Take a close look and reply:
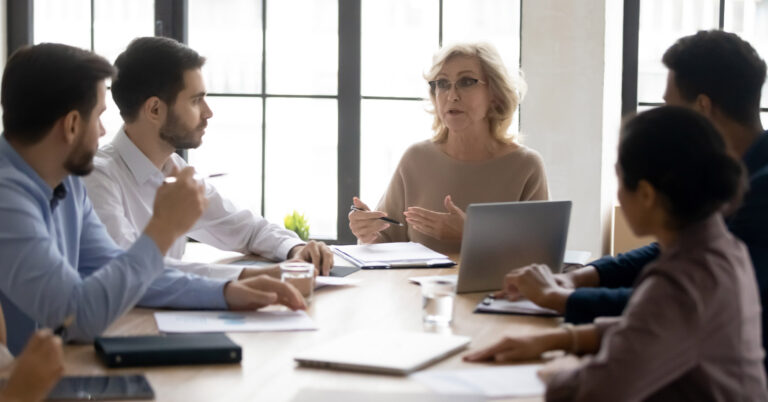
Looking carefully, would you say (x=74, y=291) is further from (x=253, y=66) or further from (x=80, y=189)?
(x=253, y=66)

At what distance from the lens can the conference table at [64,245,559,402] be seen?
1.60 metres

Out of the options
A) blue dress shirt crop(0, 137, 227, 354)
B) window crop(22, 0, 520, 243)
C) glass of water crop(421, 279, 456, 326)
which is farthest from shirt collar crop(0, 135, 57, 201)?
window crop(22, 0, 520, 243)

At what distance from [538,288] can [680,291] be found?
80 centimetres

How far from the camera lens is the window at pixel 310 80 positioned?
4648 millimetres

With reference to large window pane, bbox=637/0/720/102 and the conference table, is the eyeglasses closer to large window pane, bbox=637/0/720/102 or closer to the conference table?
the conference table

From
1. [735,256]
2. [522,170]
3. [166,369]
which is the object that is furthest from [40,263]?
[522,170]

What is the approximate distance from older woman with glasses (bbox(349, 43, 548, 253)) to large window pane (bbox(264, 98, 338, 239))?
128 cm

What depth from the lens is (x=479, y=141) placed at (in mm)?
3469

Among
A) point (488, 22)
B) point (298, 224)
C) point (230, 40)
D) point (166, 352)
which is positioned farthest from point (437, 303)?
point (230, 40)

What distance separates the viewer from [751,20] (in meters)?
4.31

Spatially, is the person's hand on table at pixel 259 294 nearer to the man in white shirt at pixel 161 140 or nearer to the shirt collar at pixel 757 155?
the man in white shirt at pixel 161 140

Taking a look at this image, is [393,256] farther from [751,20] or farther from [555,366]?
[751,20]

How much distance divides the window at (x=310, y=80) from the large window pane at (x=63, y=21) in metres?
0.02

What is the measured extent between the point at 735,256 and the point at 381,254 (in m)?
1.58
